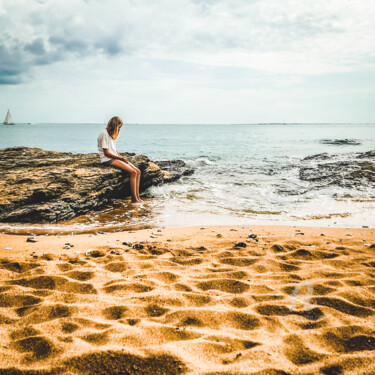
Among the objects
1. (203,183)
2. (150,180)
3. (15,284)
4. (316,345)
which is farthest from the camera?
(203,183)

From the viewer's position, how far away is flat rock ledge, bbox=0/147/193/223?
21.4 feet

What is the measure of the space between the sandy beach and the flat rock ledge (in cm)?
169

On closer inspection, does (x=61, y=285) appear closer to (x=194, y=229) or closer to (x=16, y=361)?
(x=16, y=361)

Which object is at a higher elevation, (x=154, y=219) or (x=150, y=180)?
(x=150, y=180)

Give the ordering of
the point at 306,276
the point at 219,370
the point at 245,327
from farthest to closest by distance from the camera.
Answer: the point at 306,276, the point at 245,327, the point at 219,370

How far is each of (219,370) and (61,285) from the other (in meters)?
2.18

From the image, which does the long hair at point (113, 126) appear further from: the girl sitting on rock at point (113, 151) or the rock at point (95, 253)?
the rock at point (95, 253)

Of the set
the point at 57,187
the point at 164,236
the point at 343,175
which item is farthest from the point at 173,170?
the point at 164,236

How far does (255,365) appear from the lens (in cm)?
202

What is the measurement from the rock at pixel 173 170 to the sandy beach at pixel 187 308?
7914mm

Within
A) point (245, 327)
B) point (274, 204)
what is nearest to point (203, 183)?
point (274, 204)

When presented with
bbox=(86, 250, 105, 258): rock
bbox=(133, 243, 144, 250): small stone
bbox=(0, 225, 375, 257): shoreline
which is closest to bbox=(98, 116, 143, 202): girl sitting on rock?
bbox=(0, 225, 375, 257): shoreline

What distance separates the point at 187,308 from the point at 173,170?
465 inches

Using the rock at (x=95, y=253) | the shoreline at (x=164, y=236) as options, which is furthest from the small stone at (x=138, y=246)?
the rock at (x=95, y=253)
